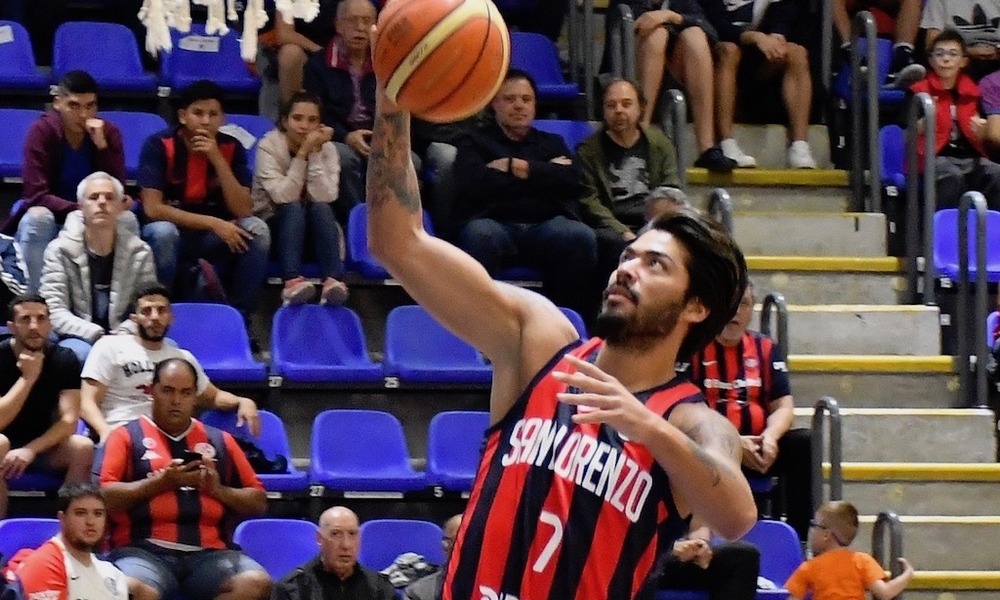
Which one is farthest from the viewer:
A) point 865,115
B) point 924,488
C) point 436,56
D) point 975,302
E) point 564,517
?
point 865,115

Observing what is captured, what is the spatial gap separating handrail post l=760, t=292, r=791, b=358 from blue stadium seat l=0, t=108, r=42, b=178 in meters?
3.80

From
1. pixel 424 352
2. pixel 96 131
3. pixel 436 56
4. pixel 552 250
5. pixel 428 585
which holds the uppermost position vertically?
pixel 436 56

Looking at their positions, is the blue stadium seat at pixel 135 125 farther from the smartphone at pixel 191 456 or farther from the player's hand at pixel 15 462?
the smartphone at pixel 191 456

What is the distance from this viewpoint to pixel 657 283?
3.32 m

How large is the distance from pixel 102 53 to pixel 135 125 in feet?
2.21

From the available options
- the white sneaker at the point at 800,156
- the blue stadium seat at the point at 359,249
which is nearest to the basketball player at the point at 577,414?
the blue stadium seat at the point at 359,249

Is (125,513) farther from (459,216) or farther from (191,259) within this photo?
(459,216)

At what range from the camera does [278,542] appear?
7254 millimetres

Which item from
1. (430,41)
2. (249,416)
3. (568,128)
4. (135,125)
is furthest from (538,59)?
(430,41)

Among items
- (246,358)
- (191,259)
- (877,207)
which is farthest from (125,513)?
(877,207)

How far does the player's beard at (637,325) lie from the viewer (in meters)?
3.25

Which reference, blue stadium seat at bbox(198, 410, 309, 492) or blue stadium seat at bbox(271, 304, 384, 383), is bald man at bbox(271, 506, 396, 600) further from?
blue stadium seat at bbox(271, 304, 384, 383)

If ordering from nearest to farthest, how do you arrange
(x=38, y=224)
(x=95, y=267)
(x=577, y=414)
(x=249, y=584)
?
(x=577, y=414)
(x=249, y=584)
(x=95, y=267)
(x=38, y=224)

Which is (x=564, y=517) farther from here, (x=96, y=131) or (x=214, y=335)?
(x=96, y=131)
